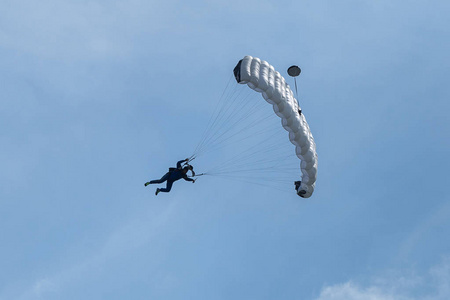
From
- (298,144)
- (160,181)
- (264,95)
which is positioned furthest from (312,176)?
(160,181)

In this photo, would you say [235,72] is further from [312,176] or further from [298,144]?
[312,176]

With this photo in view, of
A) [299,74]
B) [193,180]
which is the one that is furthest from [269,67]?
[193,180]

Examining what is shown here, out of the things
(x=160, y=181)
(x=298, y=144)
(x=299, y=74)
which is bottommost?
(x=160, y=181)

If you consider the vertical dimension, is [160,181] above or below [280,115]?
below

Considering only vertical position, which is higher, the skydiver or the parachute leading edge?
the parachute leading edge

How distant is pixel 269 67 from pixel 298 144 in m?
4.43

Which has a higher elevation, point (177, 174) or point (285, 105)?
point (285, 105)

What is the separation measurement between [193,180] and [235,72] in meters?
6.10

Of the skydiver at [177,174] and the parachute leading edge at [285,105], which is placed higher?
the parachute leading edge at [285,105]

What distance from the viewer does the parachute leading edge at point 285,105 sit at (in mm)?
32062

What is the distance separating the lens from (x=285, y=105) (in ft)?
107

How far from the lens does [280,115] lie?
3275cm

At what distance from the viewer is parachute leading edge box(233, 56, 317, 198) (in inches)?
1262

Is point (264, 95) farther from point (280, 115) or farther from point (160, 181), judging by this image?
point (160, 181)
